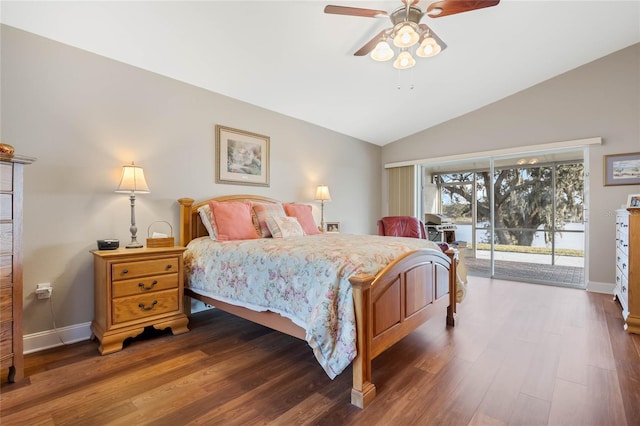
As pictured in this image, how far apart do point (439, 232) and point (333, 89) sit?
3533 mm

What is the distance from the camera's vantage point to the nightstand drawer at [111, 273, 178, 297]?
230cm

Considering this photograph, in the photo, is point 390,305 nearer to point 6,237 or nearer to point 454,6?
point 454,6

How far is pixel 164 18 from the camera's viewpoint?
7.70ft

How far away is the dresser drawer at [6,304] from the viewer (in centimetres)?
178

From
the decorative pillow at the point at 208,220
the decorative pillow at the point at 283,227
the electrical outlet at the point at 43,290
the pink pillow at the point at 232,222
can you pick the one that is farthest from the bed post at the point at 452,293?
the electrical outlet at the point at 43,290

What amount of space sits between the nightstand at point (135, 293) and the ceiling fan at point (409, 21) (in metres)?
2.32

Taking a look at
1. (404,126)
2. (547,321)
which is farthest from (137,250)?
(404,126)

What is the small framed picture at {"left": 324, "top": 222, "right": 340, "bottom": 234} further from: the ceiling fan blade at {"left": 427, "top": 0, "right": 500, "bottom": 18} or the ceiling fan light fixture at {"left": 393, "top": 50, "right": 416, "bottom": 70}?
the ceiling fan blade at {"left": 427, "top": 0, "right": 500, "bottom": 18}

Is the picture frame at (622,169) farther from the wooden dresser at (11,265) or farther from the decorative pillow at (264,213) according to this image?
the wooden dresser at (11,265)

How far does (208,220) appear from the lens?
3016 millimetres

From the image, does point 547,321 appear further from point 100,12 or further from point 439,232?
point 100,12

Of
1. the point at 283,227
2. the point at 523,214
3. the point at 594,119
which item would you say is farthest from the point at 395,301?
the point at 523,214

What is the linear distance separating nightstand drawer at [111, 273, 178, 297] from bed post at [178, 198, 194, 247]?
1.93ft

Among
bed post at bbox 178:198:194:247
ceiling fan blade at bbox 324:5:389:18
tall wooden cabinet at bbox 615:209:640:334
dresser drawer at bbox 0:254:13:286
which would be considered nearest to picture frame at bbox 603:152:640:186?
tall wooden cabinet at bbox 615:209:640:334
